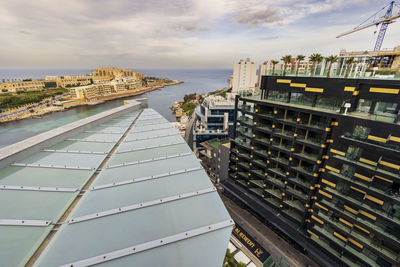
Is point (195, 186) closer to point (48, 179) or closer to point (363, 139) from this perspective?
point (48, 179)

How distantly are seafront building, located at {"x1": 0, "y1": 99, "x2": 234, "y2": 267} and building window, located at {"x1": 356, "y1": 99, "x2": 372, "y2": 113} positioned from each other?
60.7 ft

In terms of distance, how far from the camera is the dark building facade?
14.2 metres

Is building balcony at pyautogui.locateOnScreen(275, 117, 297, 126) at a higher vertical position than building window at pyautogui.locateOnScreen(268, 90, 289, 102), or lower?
lower

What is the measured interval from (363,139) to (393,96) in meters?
3.99

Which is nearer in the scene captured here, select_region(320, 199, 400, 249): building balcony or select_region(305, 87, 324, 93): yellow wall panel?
select_region(320, 199, 400, 249): building balcony

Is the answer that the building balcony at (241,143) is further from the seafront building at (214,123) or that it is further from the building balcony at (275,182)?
the seafront building at (214,123)

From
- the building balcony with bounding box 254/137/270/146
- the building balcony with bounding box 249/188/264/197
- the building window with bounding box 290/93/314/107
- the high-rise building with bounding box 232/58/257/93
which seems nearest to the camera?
the building window with bounding box 290/93/314/107

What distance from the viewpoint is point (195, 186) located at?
18.8 ft

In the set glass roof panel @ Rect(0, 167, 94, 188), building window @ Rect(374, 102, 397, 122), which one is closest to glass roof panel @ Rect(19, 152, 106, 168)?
glass roof panel @ Rect(0, 167, 94, 188)

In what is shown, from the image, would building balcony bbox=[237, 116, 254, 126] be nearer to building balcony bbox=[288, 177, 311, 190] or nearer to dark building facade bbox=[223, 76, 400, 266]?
dark building facade bbox=[223, 76, 400, 266]

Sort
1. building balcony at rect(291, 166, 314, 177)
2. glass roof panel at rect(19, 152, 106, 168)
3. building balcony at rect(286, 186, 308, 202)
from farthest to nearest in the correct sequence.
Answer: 1. building balcony at rect(286, 186, 308, 202)
2. building balcony at rect(291, 166, 314, 177)
3. glass roof panel at rect(19, 152, 106, 168)

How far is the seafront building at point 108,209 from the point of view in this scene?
12.0 feet

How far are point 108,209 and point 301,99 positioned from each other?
2181 centimetres

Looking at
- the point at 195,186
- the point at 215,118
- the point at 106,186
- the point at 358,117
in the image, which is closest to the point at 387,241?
the point at 358,117
